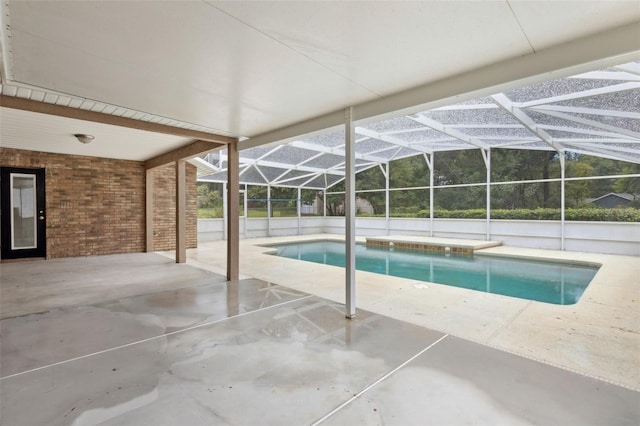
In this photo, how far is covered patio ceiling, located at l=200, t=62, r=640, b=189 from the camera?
462 centimetres

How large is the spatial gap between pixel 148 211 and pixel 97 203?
3.92 feet

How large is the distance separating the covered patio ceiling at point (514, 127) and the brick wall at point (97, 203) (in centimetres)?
179

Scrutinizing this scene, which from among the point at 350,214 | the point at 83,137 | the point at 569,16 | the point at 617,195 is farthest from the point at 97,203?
the point at 617,195

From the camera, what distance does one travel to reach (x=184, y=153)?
6918mm

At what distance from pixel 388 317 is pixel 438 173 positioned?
42.4 feet

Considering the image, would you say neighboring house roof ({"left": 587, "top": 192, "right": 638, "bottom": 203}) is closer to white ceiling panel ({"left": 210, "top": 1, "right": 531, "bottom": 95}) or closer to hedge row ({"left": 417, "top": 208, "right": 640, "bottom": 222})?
Answer: hedge row ({"left": 417, "top": 208, "right": 640, "bottom": 222})

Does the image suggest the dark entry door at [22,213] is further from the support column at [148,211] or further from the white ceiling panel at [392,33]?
the white ceiling panel at [392,33]

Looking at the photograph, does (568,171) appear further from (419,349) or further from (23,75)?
(23,75)

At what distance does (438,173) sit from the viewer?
604 inches

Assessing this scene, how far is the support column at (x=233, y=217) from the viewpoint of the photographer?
5707mm

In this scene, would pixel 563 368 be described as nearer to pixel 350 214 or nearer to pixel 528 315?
pixel 528 315

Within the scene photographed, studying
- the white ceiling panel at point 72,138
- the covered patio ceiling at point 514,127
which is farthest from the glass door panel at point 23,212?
the covered patio ceiling at point 514,127

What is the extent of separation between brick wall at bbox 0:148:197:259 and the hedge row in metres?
9.96

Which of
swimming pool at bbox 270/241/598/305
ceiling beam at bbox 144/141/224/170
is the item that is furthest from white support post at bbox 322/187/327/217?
ceiling beam at bbox 144/141/224/170
